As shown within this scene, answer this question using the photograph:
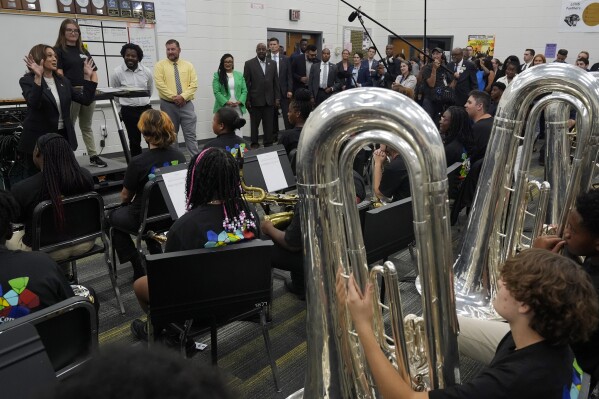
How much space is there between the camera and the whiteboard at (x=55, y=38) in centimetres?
489

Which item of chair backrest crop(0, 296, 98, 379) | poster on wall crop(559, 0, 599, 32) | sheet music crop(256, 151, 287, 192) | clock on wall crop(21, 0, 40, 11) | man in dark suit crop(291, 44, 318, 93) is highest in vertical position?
poster on wall crop(559, 0, 599, 32)

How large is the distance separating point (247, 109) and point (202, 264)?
5430 mm

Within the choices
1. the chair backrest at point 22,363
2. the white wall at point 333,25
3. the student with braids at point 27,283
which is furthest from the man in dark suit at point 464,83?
the chair backrest at point 22,363

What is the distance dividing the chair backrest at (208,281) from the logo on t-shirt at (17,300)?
1.19 ft

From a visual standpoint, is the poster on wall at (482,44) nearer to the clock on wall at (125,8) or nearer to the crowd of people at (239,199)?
the crowd of people at (239,199)

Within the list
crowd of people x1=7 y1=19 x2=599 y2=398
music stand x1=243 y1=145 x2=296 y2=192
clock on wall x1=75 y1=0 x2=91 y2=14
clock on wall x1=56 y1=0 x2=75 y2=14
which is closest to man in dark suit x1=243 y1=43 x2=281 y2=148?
crowd of people x1=7 y1=19 x2=599 y2=398

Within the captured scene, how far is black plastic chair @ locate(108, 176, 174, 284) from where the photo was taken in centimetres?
255

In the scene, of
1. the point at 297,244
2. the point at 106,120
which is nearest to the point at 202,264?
the point at 297,244

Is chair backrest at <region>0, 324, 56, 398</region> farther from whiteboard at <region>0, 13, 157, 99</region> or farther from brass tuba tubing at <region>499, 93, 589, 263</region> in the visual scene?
whiteboard at <region>0, 13, 157, 99</region>

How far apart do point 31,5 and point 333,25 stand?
5267 mm

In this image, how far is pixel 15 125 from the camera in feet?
13.9

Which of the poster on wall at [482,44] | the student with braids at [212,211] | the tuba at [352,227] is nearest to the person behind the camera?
the tuba at [352,227]

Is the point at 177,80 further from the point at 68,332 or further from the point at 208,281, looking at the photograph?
the point at 68,332

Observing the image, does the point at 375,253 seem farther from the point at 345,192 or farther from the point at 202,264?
the point at 345,192
